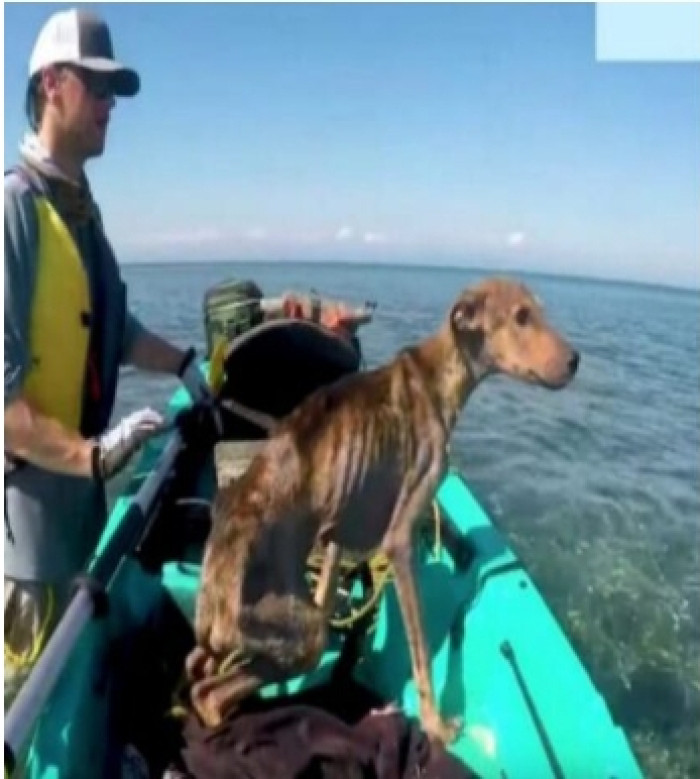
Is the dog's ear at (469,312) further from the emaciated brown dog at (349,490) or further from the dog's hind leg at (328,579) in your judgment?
the dog's hind leg at (328,579)

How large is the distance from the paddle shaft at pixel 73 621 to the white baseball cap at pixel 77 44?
763 millimetres

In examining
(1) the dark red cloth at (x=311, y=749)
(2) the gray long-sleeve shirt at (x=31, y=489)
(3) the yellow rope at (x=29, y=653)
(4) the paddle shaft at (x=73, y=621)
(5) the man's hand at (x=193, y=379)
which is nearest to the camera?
(4) the paddle shaft at (x=73, y=621)

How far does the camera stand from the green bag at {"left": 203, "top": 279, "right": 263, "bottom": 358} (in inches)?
107

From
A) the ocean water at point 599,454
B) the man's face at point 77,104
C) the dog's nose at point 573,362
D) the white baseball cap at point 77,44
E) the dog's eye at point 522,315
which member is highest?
the white baseball cap at point 77,44

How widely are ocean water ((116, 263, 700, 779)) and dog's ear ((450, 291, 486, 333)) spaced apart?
0.15ft

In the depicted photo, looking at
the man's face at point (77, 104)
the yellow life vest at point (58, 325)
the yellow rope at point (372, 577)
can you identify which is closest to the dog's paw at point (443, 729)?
the yellow rope at point (372, 577)

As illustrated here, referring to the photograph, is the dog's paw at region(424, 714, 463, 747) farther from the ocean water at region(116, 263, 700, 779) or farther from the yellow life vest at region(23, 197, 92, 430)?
the yellow life vest at region(23, 197, 92, 430)

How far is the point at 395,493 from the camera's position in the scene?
189 cm

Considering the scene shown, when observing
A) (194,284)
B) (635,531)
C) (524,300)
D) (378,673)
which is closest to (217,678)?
(378,673)

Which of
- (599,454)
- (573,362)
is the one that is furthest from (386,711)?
(599,454)

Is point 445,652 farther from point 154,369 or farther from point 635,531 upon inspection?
point 635,531

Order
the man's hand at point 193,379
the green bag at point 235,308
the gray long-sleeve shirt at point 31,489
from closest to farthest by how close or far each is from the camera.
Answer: the gray long-sleeve shirt at point 31,489
the man's hand at point 193,379
the green bag at point 235,308

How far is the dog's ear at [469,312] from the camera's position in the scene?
6.02ft

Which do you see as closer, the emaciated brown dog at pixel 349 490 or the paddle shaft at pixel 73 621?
the paddle shaft at pixel 73 621
